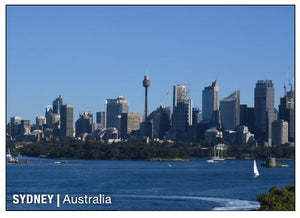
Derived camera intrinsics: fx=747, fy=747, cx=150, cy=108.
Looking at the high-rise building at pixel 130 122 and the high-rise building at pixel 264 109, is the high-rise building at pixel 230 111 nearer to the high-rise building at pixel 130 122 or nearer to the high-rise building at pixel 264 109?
the high-rise building at pixel 264 109

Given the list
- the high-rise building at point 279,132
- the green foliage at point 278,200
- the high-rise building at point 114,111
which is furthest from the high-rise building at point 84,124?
the green foliage at point 278,200

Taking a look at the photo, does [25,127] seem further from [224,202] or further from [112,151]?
[224,202]

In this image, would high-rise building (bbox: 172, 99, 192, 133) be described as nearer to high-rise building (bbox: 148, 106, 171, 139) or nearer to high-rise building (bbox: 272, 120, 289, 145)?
high-rise building (bbox: 148, 106, 171, 139)

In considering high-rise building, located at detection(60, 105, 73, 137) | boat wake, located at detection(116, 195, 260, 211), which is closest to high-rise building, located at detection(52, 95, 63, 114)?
high-rise building, located at detection(60, 105, 73, 137)

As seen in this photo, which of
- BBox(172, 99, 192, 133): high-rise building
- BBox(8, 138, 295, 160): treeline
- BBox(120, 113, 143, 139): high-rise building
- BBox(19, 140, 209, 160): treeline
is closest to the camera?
BBox(8, 138, 295, 160): treeline

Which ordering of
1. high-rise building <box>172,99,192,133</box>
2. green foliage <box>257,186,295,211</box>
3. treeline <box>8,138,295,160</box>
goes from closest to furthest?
green foliage <box>257,186,295,211</box> < treeline <box>8,138,295,160</box> < high-rise building <box>172,99,192,133</box>
